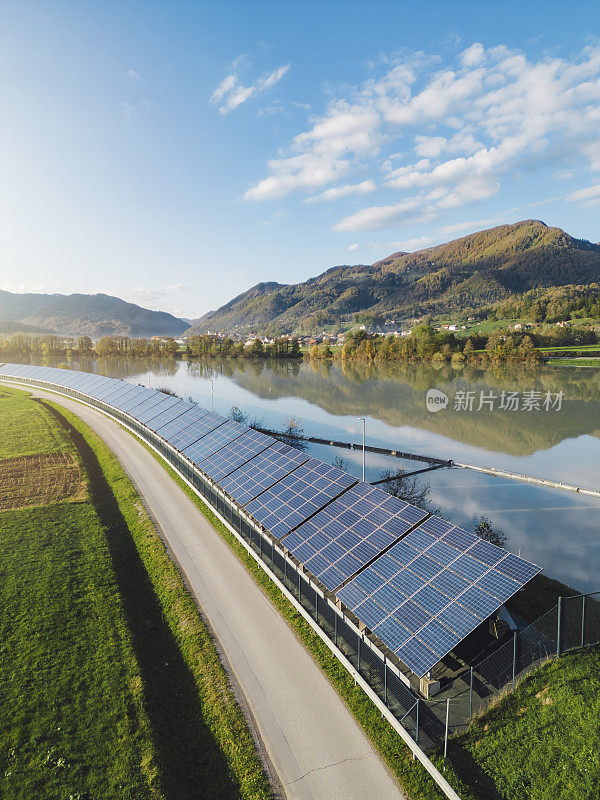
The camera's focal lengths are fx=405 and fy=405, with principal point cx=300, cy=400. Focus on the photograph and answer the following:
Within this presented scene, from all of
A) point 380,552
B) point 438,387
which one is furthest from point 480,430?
point 380,552

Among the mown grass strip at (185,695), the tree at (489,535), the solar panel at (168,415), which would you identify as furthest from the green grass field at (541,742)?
the solar panel at (168,415)

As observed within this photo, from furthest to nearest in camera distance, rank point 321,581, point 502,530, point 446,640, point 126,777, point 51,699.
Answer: point 502,530, point 321,581, point 51,699, point 446,640, point 126,777

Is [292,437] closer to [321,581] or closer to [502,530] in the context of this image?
[502,530]

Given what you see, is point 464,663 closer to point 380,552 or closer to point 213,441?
point 380,552

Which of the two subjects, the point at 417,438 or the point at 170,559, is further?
the point at 417,438

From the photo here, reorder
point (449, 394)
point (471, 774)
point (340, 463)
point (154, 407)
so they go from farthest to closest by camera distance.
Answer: point (449, 394), point (154, 407), point (340, 463), point (471, 774)

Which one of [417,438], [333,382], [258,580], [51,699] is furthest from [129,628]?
[333,382]
